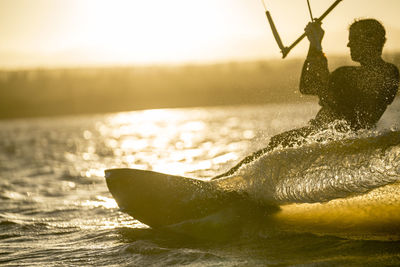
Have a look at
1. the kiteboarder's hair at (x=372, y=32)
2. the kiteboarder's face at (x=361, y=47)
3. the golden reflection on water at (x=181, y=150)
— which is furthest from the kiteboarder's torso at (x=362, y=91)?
the golden reflection on water at (x=181, y=150)

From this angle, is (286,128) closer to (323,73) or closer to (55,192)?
(323,73)

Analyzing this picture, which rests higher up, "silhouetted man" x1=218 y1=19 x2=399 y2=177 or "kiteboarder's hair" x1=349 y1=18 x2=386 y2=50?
"kiteboarder's hair" x1=349 y1=18 x2=386 y2=50

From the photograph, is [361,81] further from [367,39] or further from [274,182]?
[274,182]

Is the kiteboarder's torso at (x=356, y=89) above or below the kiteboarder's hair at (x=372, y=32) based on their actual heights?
below

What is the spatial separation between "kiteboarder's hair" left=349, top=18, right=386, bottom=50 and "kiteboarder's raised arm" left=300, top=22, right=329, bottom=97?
59 cm

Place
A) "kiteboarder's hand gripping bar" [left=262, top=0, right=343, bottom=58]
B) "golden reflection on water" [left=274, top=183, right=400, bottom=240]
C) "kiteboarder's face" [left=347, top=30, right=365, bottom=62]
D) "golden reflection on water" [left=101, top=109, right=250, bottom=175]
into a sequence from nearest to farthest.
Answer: "golden reflection on water" [left=274, top=183, right=400, bottom=240], "kiteboarder's face" [left=347, top=30, right=365, bottom=62], "kiteboarder's hand gripping bar" [left=262, top=0, right=343, bottom=58], "golden reflection on water" [left=101, top=109, right=250, bottom=175]

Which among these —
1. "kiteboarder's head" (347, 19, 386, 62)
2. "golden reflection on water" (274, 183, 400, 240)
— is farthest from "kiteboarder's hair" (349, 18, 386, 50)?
"golden reflection on water" (274, 183, 400, 240)

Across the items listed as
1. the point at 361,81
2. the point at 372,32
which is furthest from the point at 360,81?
the point at 372,32

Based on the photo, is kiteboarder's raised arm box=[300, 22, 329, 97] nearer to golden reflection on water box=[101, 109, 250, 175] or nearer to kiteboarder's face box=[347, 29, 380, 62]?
kiteboarder's face box=[347, 29, 380, 62]

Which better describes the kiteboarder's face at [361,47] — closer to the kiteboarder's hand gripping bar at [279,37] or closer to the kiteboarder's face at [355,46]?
the kiteboarder's face at [355,46]

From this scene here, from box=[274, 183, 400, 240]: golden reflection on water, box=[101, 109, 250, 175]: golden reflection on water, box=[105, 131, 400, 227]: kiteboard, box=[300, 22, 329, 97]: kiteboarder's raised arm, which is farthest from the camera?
box=[101, 109, 250, 175]: golden reflection on water

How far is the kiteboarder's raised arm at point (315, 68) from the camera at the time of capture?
6.25 metres

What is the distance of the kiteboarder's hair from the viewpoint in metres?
5.81

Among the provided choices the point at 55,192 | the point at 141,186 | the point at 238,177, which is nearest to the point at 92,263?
the point at 141,186
